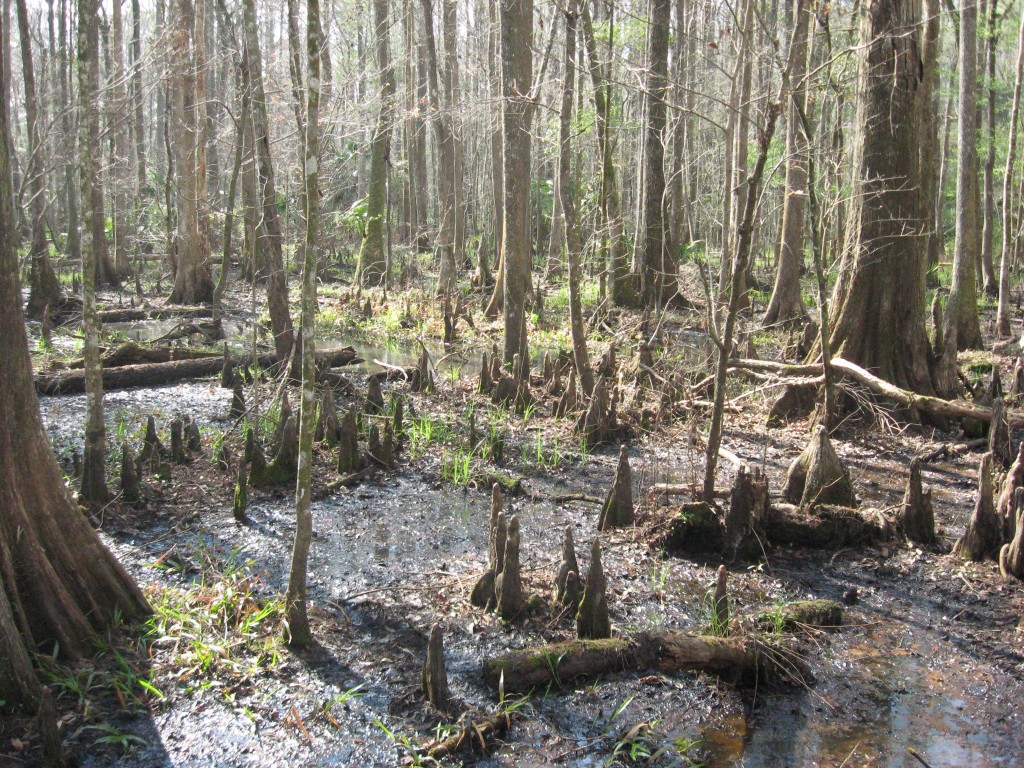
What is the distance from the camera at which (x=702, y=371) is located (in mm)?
9266

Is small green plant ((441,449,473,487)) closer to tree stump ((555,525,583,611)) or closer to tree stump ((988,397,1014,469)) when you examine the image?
tree stump ((555,525,583,611))

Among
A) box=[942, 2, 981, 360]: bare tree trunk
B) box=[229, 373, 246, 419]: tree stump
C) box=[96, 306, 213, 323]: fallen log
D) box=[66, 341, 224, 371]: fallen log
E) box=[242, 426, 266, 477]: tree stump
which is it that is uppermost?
box=[942, 2, 981, 360]: bare tree trunk

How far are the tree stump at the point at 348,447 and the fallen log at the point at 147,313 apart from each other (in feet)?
28.5

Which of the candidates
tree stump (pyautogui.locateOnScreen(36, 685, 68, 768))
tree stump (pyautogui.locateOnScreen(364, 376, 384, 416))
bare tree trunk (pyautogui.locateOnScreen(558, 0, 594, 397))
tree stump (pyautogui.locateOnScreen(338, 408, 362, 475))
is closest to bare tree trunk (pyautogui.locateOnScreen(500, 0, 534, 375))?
bare tree trunk (pyautogui.locateOnScreen(558, 0, 594, 397))

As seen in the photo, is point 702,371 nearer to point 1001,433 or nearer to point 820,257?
point 820,257

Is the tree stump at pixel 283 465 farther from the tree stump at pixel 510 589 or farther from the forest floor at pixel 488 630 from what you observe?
the tree stump at pixel 510 589

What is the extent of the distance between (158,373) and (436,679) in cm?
745

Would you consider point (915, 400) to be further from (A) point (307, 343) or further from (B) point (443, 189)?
(B) point (443, 189)

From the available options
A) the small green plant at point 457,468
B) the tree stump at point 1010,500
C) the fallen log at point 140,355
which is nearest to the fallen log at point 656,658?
the tree stump at point 1010,500

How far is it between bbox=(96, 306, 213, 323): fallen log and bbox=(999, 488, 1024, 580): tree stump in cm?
1298

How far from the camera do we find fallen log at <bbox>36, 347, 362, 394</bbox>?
8.92 metres

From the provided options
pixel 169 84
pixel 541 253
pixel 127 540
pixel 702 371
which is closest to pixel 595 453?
pixel 702 371

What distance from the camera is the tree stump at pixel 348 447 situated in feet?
21.8

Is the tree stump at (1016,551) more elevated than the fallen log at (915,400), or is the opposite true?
the fallen log at (915,400)
